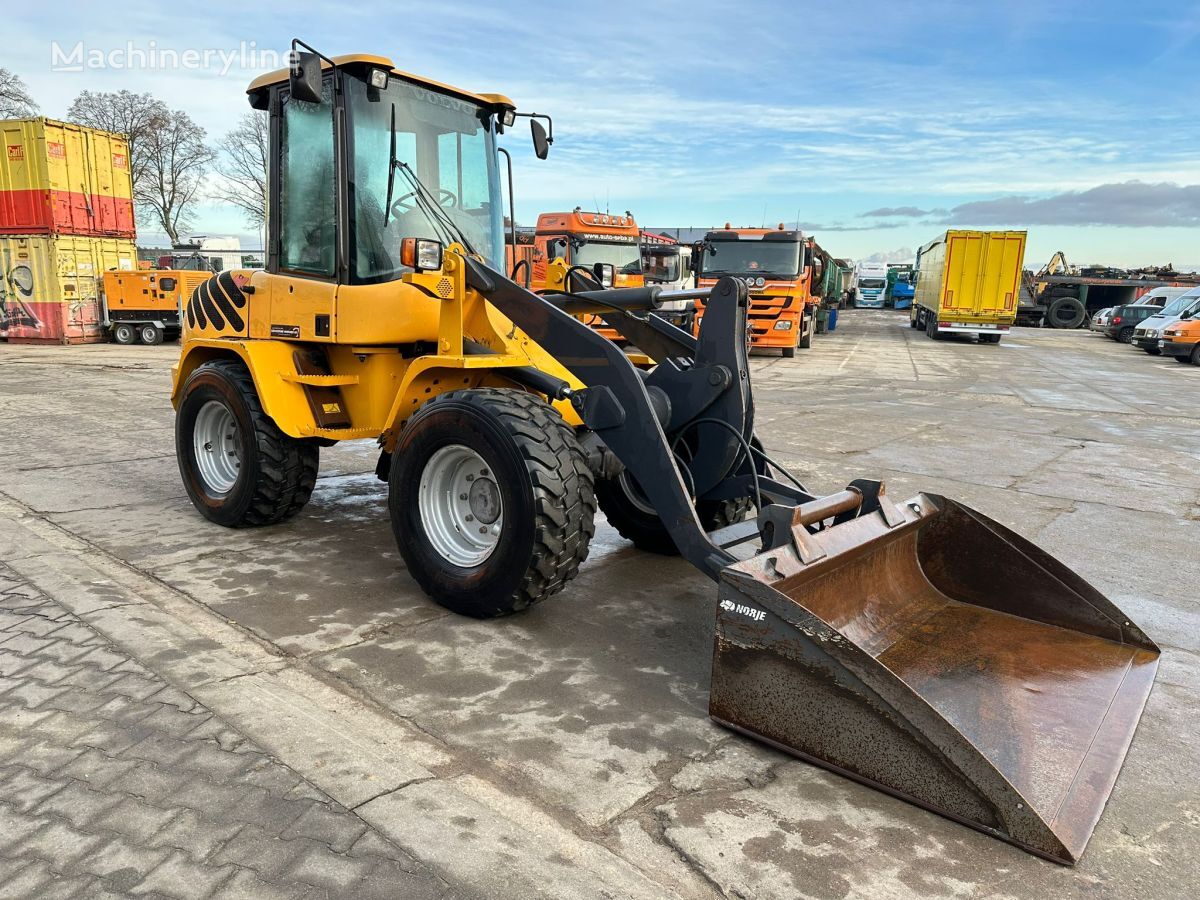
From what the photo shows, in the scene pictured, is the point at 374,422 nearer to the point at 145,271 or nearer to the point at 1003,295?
the point at 145,271

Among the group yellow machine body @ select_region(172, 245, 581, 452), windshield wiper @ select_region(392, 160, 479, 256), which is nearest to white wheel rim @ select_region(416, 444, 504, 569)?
yellow machine body @ select_region(172, 245, 581, 452)

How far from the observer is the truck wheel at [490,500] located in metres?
3.57

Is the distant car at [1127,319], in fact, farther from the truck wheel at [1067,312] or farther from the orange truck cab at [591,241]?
the orange truck cab at [591,241]

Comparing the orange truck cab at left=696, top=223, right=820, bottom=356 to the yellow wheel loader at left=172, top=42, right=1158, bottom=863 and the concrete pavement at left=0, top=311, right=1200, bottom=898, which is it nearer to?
the concrete pavement at left=0, top=311, right=1200, bottom=898

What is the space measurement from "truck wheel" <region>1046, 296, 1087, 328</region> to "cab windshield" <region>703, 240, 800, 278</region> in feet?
80.9

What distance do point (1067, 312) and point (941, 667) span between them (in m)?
39.9

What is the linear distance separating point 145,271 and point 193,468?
17.1 m

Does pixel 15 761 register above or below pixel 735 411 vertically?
below

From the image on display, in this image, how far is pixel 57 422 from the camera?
31.2ft

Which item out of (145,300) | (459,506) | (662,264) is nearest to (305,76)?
(459,506)

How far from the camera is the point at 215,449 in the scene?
564cm

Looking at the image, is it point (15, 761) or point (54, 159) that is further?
point (54, 159)

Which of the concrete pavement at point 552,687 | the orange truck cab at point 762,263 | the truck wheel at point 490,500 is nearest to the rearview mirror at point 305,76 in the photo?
the truck wheel at point 490,500

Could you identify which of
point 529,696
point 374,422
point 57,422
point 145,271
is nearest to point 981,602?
point 529,696
